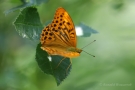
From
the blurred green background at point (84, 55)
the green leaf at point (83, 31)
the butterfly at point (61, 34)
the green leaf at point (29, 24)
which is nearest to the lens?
the green leaf at point (29, 24)

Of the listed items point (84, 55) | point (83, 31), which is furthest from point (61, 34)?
point (84, 55)

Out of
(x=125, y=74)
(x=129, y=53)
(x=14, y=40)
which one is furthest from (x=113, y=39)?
(x=14, y=40)

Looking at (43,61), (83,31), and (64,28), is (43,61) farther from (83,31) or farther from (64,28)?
(83,31)

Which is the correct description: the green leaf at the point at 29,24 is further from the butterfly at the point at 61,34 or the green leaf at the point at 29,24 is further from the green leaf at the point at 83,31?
the green leaf at the point at 83,31

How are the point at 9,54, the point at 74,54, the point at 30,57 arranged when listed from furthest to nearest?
1. the point at 30,57
2. the point at 9,54
3. the point at 74,54

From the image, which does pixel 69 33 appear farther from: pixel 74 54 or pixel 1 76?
pixel 1 76

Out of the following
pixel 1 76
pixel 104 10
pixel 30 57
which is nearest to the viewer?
pixel 1 76

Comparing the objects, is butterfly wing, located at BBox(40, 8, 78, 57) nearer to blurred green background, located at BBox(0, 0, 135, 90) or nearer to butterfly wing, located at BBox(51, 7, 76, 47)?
butterfly wing, located at BBox(51, 7, 76, 47)

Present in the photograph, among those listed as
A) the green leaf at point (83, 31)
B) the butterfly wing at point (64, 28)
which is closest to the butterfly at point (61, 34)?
the butterfly wing at point (64, 28)
